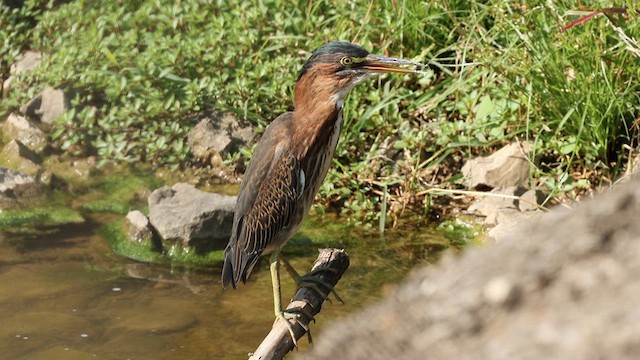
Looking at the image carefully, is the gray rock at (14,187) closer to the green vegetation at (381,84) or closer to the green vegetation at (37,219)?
the green vegetation at (37,219)

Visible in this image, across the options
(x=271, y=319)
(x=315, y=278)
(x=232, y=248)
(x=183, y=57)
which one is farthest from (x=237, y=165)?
(x=315, y=278)

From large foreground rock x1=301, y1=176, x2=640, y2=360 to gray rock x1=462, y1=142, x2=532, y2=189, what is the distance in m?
4.91

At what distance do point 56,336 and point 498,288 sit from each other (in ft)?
14.1

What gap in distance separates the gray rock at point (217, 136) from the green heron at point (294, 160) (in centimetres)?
207

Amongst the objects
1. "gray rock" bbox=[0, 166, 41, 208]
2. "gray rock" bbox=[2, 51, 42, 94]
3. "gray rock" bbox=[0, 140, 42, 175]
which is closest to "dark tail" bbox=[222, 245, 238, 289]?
"gray rock" bbox=[0, 166, 41, 208]

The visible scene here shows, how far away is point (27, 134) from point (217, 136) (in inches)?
54.5

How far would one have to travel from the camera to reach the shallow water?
4875mm

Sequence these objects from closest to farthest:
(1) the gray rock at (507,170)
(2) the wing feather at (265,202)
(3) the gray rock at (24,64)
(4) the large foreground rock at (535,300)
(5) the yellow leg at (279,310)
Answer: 1. (4) the large foreground rock at (535,300)
2. (5) the yellow leg at (279,310)
3. (2) the wing feather at (265,202)
4. (1) the gray rock at (507,170)
5. (3) the gray rock at (24,64)

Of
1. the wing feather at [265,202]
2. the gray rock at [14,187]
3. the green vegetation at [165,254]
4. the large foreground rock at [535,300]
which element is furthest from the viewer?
the gray rock at [14,187]

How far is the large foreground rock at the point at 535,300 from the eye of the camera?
2.77ft

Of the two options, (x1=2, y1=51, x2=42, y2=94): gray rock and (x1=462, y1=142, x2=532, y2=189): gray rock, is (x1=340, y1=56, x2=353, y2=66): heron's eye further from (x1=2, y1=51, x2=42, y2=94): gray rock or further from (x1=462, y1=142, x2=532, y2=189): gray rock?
(x1=2, y1=51, x2=42, y2=94): gray rock

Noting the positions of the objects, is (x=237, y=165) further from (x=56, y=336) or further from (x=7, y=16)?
(x=7, y=16)

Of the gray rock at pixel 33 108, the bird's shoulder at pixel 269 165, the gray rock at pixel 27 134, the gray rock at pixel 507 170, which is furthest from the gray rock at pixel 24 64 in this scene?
the bird's shoulder at pixel 269 165

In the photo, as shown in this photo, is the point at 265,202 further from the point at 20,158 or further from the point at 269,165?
the point at 20,158
